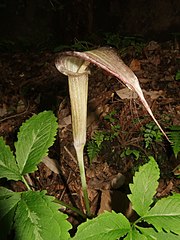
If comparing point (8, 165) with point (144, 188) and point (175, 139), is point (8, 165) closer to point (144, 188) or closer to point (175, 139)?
point (144, 188)

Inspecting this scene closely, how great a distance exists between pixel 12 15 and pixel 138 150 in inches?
184

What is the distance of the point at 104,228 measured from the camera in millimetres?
1316

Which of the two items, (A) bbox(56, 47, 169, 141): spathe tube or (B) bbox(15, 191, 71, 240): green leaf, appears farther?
(B) bbox(15, 191, 71, 240): green leaf

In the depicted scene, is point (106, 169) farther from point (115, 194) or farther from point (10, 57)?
point (10, 57)

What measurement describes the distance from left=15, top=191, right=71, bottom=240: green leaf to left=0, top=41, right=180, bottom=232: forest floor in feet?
2.47

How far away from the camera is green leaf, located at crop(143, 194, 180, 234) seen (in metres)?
1.32

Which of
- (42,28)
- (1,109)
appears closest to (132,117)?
(1,109)

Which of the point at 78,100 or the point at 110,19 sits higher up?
the point at 110,19

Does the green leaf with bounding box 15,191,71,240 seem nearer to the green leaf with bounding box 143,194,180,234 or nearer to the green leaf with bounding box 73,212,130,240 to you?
the green leaf with bounding box 73,212,130,240

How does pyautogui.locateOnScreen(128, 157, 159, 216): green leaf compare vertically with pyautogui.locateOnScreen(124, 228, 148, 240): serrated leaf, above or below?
above

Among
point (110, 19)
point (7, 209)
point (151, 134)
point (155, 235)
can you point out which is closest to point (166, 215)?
point (155, 235)

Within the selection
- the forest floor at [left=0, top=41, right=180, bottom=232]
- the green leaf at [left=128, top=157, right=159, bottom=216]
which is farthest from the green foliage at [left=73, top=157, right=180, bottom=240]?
the forest floor at [left=0, top=41, right=180, bottom=232]

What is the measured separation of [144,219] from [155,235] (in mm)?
74

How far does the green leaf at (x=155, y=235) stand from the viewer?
1.35 m
